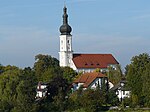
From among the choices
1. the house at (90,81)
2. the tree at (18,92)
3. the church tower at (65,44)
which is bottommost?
the tree at (18,92)

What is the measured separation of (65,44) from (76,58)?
11.6ft

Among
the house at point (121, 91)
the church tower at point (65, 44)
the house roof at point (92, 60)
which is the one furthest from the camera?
the house roof at point (92, 60)

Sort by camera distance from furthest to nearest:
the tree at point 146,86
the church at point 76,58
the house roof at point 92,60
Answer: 1. the house roof at point 92,60
2. the church at point 76,58
3. the tree at point 146,86

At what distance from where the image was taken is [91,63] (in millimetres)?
101875

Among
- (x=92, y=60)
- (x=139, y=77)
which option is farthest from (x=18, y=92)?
(x=92, y=60)

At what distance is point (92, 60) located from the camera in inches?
4031

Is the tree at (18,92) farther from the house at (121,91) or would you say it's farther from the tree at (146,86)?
the house at (121,91)

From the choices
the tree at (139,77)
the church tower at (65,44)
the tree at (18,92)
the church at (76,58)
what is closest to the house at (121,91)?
the tree at (139,77)

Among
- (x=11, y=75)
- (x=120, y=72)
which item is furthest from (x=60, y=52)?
(x=11, y=75)

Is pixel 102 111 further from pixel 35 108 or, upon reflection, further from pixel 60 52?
pixel 60 52

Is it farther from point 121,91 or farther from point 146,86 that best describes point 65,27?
point 146,86

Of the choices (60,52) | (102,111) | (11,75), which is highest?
(60,52)

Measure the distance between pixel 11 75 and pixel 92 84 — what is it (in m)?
12.9

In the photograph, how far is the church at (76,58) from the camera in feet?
331
